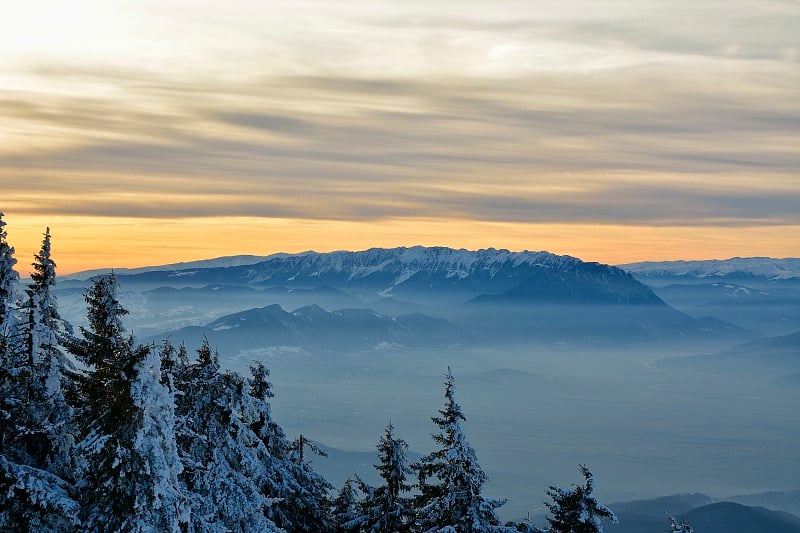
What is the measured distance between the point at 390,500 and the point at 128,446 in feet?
54.7

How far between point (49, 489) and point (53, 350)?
840 centimetres

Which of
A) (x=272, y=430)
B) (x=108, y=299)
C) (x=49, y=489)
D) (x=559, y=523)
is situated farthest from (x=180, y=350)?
(x=559, y=523)

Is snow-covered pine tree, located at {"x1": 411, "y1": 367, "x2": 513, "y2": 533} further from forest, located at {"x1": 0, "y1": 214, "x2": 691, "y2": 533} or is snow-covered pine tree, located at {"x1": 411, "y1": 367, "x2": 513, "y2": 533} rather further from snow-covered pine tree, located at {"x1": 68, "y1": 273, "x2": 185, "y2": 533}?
snow-covered pine tree, located at {"x1": 68, "y1": 273, "x2": 185, "y2": 533}

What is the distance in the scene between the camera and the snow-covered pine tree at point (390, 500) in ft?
107

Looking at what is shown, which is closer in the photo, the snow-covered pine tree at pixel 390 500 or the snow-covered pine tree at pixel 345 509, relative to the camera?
the snow-covered pine tree at pixel 390 500

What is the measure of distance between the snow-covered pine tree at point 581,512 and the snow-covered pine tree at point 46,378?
56.3ft

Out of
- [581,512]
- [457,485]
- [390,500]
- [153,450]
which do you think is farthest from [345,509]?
[153,450]

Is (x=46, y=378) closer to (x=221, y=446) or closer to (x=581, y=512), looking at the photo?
(x=221, y=446)

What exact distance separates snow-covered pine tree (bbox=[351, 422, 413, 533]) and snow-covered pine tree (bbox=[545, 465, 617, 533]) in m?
6.11

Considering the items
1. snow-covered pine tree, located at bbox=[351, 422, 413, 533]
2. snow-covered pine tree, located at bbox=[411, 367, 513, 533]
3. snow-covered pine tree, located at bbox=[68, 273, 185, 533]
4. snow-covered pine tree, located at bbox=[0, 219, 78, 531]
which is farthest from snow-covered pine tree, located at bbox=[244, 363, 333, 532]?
snow-covered pine tree, located at bbox=[68, 273, 185, 533]

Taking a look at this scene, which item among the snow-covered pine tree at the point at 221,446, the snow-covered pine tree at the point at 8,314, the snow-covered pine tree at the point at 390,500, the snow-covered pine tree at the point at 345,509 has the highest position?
the snow-covered pine tree at the point at 8,314

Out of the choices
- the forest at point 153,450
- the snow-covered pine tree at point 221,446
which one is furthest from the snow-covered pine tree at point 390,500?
the snow-covered pine tree at point 221,446

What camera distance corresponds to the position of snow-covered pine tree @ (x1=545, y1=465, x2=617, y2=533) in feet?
97.7

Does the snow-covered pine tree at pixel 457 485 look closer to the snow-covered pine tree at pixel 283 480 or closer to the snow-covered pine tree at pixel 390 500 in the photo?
the snow-covered pine tree at pixel 390 500
